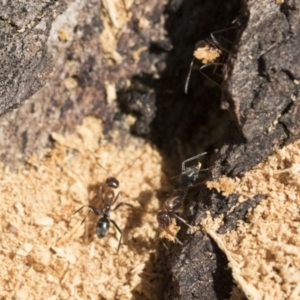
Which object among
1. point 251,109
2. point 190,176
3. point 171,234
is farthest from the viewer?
point 190,176

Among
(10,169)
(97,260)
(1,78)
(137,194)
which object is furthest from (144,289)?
(1,78)

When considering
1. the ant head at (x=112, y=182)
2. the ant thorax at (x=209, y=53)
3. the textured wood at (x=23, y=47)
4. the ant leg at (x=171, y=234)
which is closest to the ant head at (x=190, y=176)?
the ant leg at (x=171, y=234)

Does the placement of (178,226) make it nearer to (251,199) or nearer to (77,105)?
(251,199)

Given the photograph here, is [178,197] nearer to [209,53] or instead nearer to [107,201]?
[107,201]

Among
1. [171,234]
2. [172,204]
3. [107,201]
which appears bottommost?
[171,234]

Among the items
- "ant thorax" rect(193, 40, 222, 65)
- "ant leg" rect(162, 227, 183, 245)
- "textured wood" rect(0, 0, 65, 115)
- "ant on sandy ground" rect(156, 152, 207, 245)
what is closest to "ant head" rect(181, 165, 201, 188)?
"ant on sandy ground" rect(156, 152, 207, 245)

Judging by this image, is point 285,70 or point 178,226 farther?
point 178,226

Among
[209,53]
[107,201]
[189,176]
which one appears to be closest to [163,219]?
[189,176]

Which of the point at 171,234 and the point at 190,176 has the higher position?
the point at 190,176
